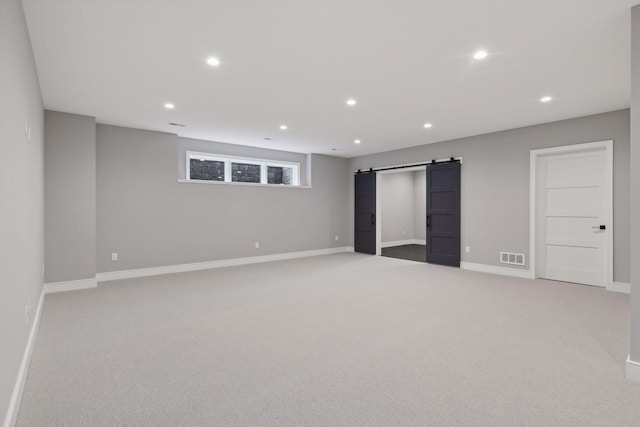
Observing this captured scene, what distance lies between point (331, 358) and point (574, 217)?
198 inches

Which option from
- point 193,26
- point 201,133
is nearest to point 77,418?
point 193,26

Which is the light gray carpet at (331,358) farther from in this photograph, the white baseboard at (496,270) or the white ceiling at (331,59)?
the white ceiling at (331,59)

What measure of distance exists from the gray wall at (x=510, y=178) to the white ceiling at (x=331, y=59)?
1.22ft

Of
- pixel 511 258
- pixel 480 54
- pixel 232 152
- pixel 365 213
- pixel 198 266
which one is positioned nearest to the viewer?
pixel 480 54

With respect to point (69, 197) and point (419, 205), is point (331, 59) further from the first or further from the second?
point (419, 205)

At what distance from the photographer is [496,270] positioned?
6.02 metres

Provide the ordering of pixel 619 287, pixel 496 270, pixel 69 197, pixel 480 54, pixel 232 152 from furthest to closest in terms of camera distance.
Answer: pixel 232 152 < pixel 496 270 < pixel 69 197 < pixel 619 287 < pixel 480 54

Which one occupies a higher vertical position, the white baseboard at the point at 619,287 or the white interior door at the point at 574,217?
the white interior door at the point at 574,217

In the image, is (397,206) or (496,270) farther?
(397,206)

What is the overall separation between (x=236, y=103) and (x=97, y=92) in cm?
167

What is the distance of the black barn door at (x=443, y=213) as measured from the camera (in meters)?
6.57

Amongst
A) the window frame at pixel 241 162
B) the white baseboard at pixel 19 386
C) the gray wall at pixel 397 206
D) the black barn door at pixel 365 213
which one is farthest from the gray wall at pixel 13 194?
the gray wall at pixel 397 206

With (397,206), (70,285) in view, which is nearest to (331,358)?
(70,285)

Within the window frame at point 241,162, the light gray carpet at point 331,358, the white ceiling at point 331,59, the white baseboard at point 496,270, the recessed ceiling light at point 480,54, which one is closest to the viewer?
the light gray carpet at point 331,358
